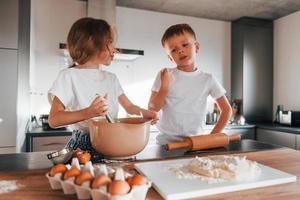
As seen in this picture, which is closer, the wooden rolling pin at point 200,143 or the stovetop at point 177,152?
the stovetop at point 177,152

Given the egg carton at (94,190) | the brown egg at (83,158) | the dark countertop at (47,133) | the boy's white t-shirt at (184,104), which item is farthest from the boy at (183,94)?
the dark countertop at (47,133)

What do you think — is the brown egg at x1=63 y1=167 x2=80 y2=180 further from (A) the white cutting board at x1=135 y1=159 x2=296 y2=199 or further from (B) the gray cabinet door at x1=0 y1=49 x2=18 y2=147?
(B) the gray cabinet door at x1=0 y1=49 x2=18 y2=147

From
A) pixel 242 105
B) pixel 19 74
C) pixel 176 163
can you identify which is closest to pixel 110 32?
pixel 176 163

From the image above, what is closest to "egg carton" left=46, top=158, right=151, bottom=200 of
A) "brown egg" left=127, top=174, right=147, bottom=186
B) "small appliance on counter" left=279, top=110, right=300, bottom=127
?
"brown egg" left=127, top=174, right=147, bottom=186

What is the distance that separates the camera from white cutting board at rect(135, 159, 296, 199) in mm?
543

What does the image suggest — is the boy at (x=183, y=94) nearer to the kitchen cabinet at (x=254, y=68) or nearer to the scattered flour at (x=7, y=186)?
the scattered flour at (x=7, y=186)

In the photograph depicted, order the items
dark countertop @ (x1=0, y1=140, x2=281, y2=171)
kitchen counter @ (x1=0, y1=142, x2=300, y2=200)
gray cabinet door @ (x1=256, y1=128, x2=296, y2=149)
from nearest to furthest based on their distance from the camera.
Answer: kitchen counter @ (x1=0, y1=142, x2=300, y2=200) < dark countertop @ (x1=0, y1=140, x2=281, y2=171) < gray cabinet door @ (x1=256, y1=128, x2=296, y2=149)

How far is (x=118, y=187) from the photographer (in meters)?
0.43

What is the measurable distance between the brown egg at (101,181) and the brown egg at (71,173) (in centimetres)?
6

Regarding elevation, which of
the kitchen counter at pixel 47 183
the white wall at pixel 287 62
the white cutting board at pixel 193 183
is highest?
the white wall at pixel 287 62

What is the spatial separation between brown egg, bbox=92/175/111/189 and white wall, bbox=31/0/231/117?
6.28 feet

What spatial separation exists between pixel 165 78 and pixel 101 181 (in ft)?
2.34

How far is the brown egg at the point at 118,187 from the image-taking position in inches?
16.9

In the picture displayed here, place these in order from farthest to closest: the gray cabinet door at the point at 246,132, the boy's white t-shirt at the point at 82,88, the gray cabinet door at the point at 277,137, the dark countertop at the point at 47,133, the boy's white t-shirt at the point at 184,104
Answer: the gray cabinet door at the point at 246,132
the gray cabinet door at the point at 277,137
the dark countertop at the point at 47,133
the boy's white t-shirt at the point at 184,104
the boy's white t-shirt at the point at 82,88
